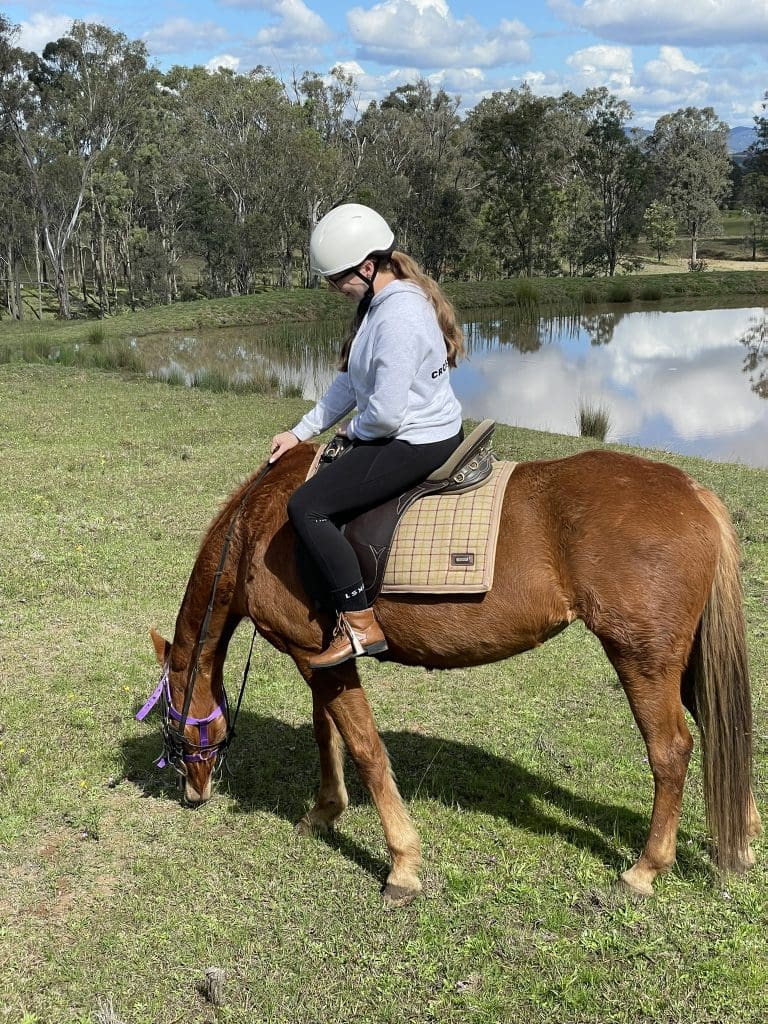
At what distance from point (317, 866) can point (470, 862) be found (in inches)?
28.3

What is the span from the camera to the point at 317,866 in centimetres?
400

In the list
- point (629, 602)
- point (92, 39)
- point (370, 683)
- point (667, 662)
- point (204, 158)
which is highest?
point (92, 39)

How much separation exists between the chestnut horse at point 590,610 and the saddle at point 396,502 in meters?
0.15

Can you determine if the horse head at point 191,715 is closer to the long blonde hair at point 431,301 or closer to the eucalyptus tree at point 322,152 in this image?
the long blonde hair at point 431,301

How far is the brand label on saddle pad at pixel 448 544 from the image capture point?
3496mm

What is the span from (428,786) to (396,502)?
1.81 meters

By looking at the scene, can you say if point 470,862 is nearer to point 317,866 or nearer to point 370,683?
point 317,866

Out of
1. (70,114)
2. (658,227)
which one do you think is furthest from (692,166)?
(70,114)

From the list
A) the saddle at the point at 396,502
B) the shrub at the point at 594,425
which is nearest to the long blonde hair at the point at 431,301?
the saddle at the point at 396,502

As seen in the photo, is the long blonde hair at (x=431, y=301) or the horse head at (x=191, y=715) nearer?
the long blonde hair at (x=431, y=301)

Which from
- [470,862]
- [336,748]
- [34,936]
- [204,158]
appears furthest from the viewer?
[204,158]

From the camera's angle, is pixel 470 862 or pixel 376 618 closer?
pixel 376 618

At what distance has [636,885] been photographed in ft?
12.0

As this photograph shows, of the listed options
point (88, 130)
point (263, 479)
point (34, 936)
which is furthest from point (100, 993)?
point (88, 130)
